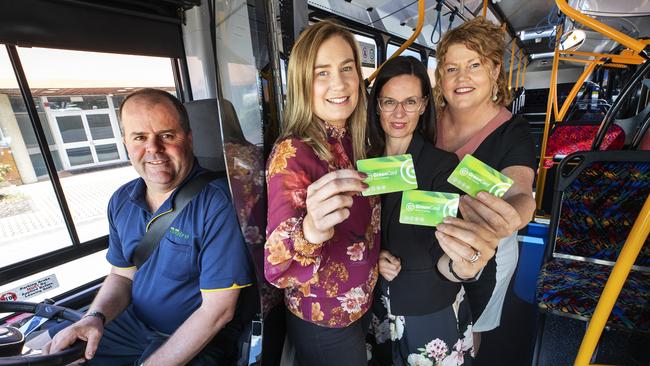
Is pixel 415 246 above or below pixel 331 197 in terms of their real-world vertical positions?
below

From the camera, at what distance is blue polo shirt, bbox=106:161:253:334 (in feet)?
4.32

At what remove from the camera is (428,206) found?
34.9 inches

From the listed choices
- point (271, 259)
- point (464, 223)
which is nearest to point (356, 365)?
point (271, 259)

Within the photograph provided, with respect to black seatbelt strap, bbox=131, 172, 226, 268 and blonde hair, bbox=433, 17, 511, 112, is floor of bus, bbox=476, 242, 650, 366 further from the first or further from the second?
black seatbelt strap, bbox=131, 172, 226, 268

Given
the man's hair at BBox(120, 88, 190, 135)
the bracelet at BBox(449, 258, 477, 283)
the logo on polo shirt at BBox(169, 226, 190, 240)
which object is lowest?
the bracelet at BBox(449, 258, 477, 283)

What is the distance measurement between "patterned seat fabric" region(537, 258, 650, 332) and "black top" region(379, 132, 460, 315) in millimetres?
798

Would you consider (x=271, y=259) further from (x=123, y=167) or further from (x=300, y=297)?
(x=123, y=167)

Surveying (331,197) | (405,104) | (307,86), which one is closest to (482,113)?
(405,104)

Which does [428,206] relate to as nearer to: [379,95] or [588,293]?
[379,95]

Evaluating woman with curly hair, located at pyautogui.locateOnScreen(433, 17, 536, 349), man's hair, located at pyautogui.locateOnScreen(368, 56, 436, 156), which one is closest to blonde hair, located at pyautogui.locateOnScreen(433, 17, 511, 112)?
woman with curly hair, located at pyautogui.locateOnScreen(433, 17, 536, 349)

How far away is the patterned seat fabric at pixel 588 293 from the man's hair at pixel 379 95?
44.8 inches

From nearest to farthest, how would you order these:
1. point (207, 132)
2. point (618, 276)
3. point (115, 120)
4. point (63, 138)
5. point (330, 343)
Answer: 1. point (618, 276)
2. point (330, 343)
3. point (207, 132)
4. point (63, 138)
5. point (115, 120)

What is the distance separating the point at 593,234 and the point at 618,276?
117 centimetres

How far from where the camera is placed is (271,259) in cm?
89
